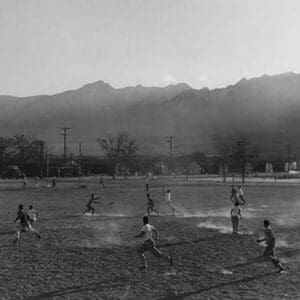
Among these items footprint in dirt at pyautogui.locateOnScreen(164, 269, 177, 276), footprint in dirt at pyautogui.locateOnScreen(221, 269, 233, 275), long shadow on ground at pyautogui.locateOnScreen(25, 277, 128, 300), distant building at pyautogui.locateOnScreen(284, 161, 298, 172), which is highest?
distant building at pyautogui.locateOnScreen(284, 161, 298, 172)

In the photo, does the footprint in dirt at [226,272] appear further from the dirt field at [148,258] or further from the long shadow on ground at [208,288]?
the long shadow on ground at [208,288]

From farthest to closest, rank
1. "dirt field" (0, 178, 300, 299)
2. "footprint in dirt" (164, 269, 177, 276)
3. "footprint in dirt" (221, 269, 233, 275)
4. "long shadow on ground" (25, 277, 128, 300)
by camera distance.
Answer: "footprint in dirt" (221, 269, 233, 275) → "footprint in dirt" (164, 269, 177, 276) → "dirt field" (0, 178, 300, 299) → "long shadow on ground" (25, 277, 128, 300)

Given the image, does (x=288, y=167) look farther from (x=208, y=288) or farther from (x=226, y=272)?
(x=208, y=288)

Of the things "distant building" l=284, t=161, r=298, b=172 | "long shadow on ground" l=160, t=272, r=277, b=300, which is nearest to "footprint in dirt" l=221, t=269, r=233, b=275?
"long shadow on ground" l=160, t=272, r=277, b=300

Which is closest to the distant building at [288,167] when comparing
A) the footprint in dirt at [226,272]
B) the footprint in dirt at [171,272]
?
the footprint in dirt at [226,272]

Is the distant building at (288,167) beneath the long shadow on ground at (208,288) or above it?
above

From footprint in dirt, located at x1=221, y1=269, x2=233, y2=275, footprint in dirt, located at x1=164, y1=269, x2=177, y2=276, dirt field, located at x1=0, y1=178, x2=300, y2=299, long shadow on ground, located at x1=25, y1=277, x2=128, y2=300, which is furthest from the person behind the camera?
footprint in dirt, located at x1=221, y1=269, x2=233, y2=275

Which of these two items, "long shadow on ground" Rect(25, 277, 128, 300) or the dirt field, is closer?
"long shadow on ground" Rect(25, 277, 128, 300)

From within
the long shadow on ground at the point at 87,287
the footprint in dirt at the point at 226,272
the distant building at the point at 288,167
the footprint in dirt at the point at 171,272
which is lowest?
the long shadow on ground at the point at 87,287

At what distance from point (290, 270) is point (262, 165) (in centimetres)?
13702

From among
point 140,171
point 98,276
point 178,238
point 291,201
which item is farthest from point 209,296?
point 140,171

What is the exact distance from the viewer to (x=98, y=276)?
49.7 feet

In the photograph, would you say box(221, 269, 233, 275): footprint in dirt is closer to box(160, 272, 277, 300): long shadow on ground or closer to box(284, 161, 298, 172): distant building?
box(160, 272, 277, 300): long shadow on ground

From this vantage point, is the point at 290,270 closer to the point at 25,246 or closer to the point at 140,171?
the point at 25,246
